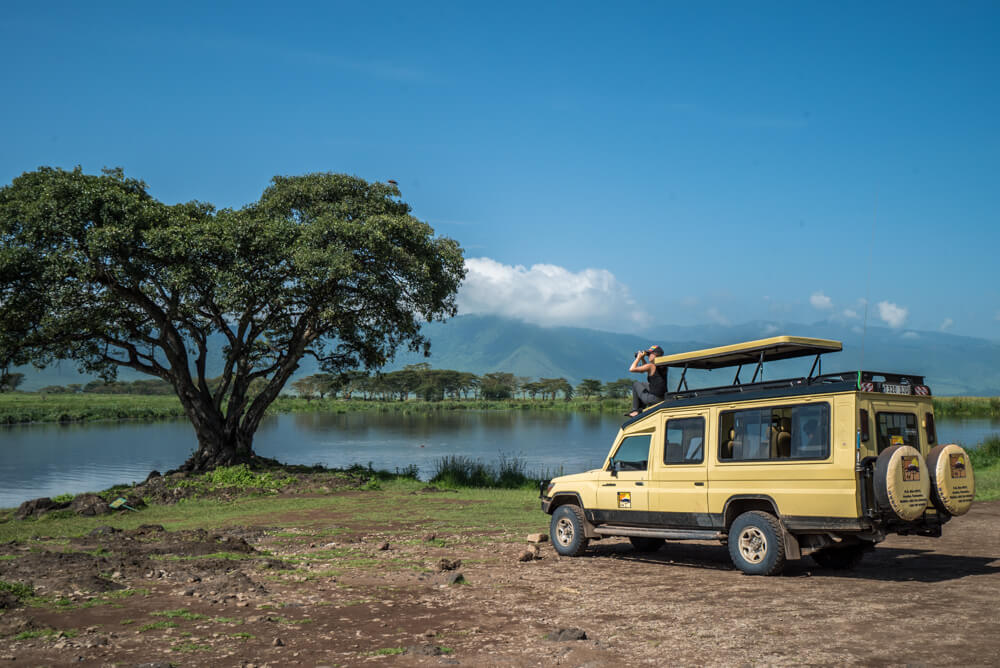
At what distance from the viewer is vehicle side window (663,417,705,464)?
1087 cm

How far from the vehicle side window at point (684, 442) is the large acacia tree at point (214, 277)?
542 inches

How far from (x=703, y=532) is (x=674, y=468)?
0.93 metres

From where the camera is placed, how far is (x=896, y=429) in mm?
9758

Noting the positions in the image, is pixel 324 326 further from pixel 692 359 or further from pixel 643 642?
pixel 643 642

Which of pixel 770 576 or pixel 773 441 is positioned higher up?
pixel 773 441

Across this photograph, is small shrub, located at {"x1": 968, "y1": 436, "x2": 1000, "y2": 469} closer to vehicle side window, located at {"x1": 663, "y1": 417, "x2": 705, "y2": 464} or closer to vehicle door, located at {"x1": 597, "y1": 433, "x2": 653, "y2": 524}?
vehicle door, located at {"x1": 597, "y1": 433, "x2": 653, "y2": 524}

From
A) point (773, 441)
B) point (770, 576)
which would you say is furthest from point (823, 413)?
point (770, 576)

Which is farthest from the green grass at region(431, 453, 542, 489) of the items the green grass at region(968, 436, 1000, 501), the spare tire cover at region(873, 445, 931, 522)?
the spare tire cover at region(873, 445, 931, 522)

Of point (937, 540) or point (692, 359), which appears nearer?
point (692, 359)

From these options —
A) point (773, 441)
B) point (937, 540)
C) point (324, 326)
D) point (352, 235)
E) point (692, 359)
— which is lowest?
point (937, 540)

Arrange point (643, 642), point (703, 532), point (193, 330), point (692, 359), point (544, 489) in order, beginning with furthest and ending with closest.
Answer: point (193, 330)
point (544, 489)
point (692, 359)
point (703, 532)
point (643, 642)

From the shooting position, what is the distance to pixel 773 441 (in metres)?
10.0

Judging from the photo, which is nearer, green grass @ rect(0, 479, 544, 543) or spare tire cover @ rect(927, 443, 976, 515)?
spare tire cover @ rect(927, 443, 976, 515)

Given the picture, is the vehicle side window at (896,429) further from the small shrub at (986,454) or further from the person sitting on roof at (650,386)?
the small shrub at (986,454)
